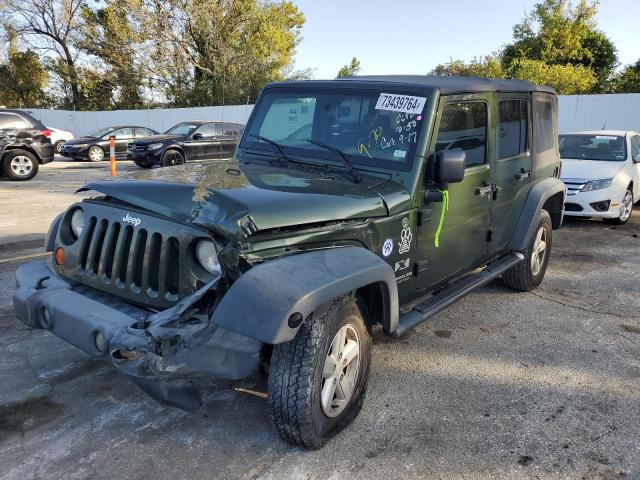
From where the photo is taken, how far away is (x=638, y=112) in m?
16.3

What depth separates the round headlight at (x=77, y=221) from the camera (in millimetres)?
3223

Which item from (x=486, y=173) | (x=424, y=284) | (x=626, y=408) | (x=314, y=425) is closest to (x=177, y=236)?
(x=314, y=425)

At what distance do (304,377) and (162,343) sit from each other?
67cm

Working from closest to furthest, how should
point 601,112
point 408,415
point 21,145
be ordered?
point 408,415 < point 21,145 < point 601,112

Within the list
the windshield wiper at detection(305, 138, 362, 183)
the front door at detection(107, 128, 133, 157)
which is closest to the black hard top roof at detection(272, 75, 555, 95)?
the windshield wiper at detection(305, 138, 362, 183)

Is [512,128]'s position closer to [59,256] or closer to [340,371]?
[340,371]

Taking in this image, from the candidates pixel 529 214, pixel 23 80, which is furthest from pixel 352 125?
pixel 23 80

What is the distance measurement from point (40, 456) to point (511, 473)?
2360 millimetres

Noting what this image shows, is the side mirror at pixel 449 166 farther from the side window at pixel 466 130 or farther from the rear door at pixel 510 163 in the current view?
the rear door at pixel 510 163

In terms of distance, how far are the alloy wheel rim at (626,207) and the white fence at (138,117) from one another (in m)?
18.7

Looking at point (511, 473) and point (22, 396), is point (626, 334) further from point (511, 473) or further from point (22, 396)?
point (22, 396)

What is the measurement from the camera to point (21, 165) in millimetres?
13164

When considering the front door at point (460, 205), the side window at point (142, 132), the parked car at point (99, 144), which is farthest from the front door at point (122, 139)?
the front door at point (460, 205)

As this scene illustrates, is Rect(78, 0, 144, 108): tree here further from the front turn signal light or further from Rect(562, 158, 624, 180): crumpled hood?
the front turn signal light
